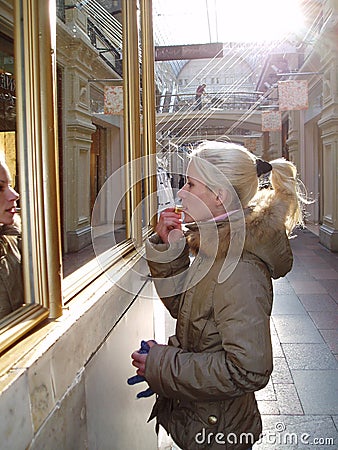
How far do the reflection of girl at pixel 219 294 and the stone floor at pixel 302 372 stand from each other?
5.10 feet

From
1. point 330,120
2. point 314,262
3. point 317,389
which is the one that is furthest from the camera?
point 330,120

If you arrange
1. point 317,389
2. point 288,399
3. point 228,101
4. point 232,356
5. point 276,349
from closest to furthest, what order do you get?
point 232,356, point 288,399, point 317,389, point 276,349, point 228,101

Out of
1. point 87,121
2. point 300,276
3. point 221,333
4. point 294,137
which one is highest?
point 294,137

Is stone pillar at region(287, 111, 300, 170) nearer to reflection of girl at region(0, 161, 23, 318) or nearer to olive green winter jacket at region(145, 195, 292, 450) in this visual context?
olive green winter jacket at region(145, 195, 292, 450)

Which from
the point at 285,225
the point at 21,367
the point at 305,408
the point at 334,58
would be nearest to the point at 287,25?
the point at 334,58

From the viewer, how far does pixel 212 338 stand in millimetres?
1536

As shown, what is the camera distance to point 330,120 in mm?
9781

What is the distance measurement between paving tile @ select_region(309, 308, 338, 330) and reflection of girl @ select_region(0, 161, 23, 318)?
4.49 metres

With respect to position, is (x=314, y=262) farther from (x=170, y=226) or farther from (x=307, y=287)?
(x=170, y=226)

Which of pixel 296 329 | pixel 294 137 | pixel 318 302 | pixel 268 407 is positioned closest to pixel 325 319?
pixel 296 329

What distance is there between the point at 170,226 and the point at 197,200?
174 millimetres

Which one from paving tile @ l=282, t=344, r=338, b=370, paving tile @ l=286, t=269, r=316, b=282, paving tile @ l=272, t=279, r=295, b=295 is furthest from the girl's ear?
paving tile @ l=286, t=269, r=316, b=282

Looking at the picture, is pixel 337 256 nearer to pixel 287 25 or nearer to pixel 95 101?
pixel 287 25

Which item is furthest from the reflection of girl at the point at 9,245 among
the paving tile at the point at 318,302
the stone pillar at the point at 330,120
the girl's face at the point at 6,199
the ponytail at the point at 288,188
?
the stone pillar at the point at 330,120
